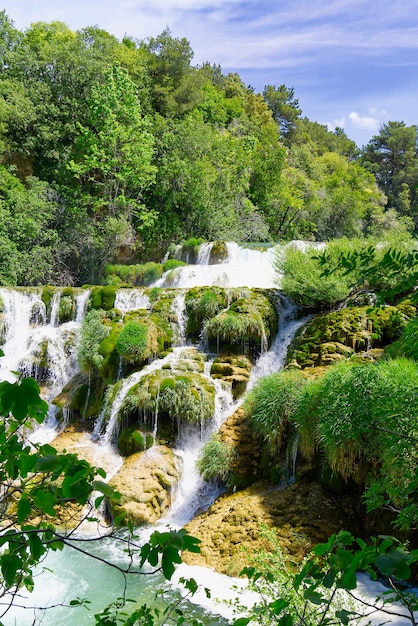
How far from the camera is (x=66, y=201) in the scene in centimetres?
2130

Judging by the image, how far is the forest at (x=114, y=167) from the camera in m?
19.9

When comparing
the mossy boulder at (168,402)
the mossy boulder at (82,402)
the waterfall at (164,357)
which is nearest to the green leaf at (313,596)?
the waterfall at (164,357)

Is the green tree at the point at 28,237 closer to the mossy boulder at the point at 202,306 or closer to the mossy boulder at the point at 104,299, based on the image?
the mossy boulder at the point at 104,299

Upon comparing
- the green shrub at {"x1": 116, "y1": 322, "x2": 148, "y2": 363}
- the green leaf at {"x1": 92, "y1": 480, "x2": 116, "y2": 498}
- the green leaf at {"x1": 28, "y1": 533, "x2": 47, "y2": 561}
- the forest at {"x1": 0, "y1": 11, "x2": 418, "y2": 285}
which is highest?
the forest at {"x1": 0, "y1": 11, "x2": 418, "y2": 285}

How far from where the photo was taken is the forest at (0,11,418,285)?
19.9 meters

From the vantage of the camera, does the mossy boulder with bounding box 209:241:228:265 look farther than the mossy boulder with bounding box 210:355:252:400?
Yes

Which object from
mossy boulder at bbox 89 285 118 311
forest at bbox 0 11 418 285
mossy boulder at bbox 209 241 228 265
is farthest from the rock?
forest at bbox 0 11 418 285

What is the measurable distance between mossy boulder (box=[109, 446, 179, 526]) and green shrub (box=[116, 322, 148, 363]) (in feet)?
7.81

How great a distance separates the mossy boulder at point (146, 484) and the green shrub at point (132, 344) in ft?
7.81

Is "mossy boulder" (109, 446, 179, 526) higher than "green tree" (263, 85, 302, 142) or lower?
lower

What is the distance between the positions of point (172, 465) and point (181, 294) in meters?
5.17

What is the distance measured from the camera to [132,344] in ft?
35.3

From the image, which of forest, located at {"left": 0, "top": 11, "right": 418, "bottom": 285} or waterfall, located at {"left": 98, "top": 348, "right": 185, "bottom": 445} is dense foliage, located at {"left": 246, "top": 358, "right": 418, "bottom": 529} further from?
forest, located at {"left": 0, "top": 11, "right": 418, "bottom": 285}

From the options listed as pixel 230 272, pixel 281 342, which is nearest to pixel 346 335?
pixel 281 342
